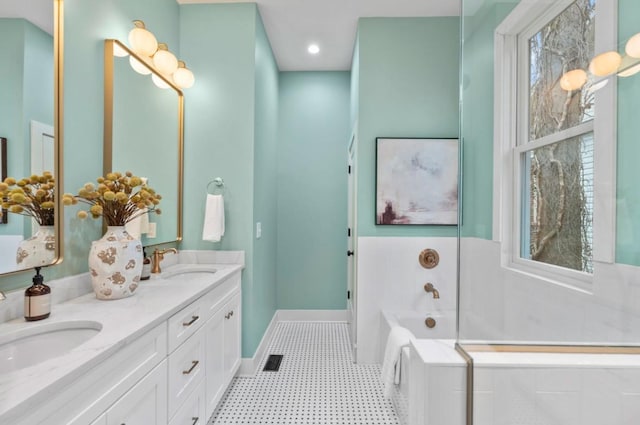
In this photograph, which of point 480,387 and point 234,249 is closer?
point 480,387

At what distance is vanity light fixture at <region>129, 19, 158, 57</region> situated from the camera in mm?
1756

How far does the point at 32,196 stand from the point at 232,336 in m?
1.38

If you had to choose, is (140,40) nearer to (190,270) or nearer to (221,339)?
(190,270)

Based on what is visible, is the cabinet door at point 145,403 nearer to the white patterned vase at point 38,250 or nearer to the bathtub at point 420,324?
the white patterned vase at point 38,250

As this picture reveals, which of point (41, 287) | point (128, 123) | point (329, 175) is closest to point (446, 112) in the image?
point (329, 175)

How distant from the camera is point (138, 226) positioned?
5.99 feet

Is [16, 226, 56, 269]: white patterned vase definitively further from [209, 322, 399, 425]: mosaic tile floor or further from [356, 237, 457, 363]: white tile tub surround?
[356, 237, 457, 363]: white tile tub surround

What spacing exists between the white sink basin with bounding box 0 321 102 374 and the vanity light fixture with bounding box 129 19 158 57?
1.53 meters

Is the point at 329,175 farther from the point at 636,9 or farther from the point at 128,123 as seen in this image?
the point at 636,9

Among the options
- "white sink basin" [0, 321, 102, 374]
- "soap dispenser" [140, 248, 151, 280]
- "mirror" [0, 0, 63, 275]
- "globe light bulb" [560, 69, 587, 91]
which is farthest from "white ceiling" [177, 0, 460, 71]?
"white sink basin" [0, 321, 102, 374]

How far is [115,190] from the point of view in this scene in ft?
4.81

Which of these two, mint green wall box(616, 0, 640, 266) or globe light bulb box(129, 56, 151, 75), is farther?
globe light bulb box(129, 56, 151, 75)

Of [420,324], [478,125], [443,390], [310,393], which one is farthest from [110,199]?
[420,324]

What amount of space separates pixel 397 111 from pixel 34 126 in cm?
230
